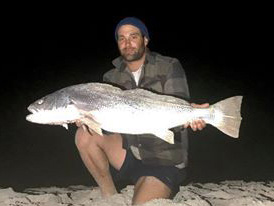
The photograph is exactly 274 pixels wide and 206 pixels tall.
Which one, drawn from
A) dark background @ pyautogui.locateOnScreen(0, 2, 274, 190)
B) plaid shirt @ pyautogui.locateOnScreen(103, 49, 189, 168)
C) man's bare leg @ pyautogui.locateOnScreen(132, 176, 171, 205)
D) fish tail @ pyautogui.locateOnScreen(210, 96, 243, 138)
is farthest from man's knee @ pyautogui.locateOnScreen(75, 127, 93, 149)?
dark background @ pyautogui.locateOnScreen(0, 2, 274, 190)

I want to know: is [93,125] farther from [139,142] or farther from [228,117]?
[228,117]

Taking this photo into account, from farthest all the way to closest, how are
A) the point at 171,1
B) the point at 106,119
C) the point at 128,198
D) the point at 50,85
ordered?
the point at 171,1, the point at 50,85, the point at 128,198, the point at 106,119

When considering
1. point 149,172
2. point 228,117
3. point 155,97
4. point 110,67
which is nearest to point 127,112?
point 155,97

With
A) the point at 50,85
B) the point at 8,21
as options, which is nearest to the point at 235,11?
the point at 8,21

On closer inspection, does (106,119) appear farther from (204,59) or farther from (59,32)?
(59,32)

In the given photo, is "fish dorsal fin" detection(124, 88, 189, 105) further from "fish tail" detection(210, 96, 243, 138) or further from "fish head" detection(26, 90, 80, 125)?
"fish head" detection(26, 90, 80, 125)

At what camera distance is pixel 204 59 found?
34781 millimetres

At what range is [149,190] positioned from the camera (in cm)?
355

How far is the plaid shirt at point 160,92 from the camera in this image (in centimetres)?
381

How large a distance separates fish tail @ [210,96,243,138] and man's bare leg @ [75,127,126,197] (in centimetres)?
115

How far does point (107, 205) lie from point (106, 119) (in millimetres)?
826

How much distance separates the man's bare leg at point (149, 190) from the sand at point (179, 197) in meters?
0.13

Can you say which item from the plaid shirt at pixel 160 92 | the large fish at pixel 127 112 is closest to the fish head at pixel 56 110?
the large fish at pixel 127 112

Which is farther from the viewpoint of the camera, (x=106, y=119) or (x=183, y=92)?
(x=183, y=92)
